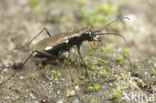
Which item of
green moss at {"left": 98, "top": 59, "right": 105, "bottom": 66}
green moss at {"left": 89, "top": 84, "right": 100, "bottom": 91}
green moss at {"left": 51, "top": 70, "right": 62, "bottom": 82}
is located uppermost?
green moss at {"left": 98, "top": 59, "right": 105, "bottom": 66}

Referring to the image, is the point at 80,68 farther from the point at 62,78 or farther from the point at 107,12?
the point at 107,12

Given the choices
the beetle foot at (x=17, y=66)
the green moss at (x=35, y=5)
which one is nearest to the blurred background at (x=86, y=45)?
the green moss at (x=35, y=5)

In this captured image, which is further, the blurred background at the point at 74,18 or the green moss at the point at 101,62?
the blurred background at the point at 74,18

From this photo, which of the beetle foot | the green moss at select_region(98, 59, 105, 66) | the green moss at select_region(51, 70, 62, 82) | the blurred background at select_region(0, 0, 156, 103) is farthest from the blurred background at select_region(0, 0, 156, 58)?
the green moss at select_region(51, 70, 62, 82)

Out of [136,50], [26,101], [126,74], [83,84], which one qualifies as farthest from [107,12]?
[26,101]

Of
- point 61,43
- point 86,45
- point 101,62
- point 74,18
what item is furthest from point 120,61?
point 74,18

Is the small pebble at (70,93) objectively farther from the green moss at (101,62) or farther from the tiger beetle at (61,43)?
the green moss at (101,62)

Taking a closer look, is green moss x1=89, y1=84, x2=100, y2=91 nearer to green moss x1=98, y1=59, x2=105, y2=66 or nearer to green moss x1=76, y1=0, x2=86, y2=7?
green moss x1=98, y1=59, x2=105, y2=66

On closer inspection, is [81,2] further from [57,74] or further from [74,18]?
[57,74]

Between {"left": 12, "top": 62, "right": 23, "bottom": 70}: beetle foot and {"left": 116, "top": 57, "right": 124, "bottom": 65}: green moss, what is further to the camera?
{"left": 116, "top": 57, "right": 124, "bottom": 65}: green moss
